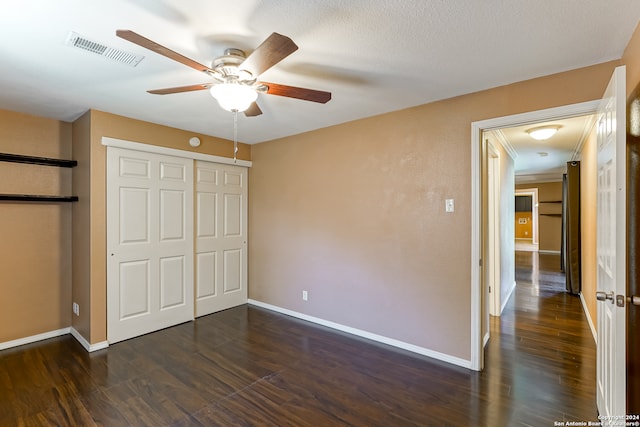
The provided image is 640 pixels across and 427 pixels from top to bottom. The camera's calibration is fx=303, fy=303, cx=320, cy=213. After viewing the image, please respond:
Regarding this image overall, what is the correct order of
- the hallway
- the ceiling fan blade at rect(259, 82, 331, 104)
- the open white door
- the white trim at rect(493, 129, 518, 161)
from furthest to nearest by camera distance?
the white trim at rect(493, 129, 518, 161) < the hallway < the ceiling fan blade at rect(259, 82, 331, 104) < the open white door

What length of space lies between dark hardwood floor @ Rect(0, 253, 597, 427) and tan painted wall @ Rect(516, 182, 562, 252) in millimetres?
7652

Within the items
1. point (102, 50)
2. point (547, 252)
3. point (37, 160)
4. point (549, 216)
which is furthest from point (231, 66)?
point (547, 252)

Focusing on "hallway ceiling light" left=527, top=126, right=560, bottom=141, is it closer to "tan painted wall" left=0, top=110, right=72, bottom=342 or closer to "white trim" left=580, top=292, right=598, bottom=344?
"white trim" left=580, top=292, right=598, bottom=344

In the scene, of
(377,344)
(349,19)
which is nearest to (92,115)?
(349,19)

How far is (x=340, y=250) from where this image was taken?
11.7 ft

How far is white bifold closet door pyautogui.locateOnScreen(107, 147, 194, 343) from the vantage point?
3164 millimetres

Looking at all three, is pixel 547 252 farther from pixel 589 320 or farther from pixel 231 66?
pixel 231 66

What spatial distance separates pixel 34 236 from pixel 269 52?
11.1 feet

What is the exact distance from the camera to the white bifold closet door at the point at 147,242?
10.4ft

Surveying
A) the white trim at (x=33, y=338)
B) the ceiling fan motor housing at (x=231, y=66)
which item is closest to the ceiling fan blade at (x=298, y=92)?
the ceiling fan motor housing at (x=231, y=66)

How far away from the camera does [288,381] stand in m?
2.46

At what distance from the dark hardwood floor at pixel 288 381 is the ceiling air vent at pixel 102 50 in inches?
94.9

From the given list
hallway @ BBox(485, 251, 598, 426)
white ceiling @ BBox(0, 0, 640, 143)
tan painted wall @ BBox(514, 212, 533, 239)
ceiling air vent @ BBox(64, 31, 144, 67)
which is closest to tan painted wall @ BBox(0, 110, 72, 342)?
white ceiling @ BBox(0, 0, 640, 143)

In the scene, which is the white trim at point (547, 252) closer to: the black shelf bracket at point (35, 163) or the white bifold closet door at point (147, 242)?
the white bifold closet door at point (147, 242)
